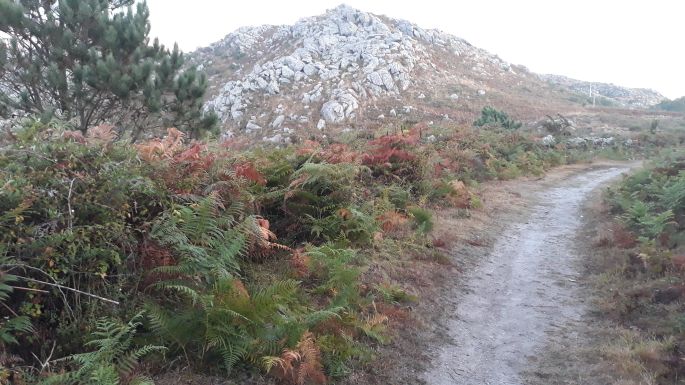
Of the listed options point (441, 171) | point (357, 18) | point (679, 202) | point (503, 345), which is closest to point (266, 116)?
point (357, 18)

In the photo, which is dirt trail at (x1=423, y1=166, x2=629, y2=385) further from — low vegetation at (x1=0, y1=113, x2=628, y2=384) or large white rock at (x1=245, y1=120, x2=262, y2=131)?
large white rock at (x1=245, y1=120, x2=262, y2=131)

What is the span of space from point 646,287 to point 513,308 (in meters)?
1.75

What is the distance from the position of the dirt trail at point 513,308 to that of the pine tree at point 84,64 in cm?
1106

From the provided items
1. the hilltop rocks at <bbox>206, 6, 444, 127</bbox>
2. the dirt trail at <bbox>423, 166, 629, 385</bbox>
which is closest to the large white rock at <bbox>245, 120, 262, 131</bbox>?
the hilltop rocks at <bbox>206, 6, 444, 127</bbox>

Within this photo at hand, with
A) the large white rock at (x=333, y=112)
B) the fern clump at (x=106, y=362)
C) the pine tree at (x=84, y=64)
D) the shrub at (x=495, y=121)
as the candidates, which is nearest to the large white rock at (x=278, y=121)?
the large white rock at (x=333, y=112)

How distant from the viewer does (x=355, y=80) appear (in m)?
39.1

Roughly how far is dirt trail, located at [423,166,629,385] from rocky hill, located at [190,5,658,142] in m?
19.6

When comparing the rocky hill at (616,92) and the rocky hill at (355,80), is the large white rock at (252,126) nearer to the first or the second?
the rocky hill at (355,80)

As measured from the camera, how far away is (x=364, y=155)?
1094 cm

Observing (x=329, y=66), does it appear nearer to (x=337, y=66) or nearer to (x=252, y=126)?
(x=337, y=66)

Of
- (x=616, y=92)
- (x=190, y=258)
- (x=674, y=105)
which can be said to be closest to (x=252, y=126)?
(x=190, y=258)

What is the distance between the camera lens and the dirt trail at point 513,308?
494cm

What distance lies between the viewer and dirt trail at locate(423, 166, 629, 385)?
4.94 metres

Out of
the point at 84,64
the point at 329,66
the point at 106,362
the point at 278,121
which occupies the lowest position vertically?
the point at 106,362
